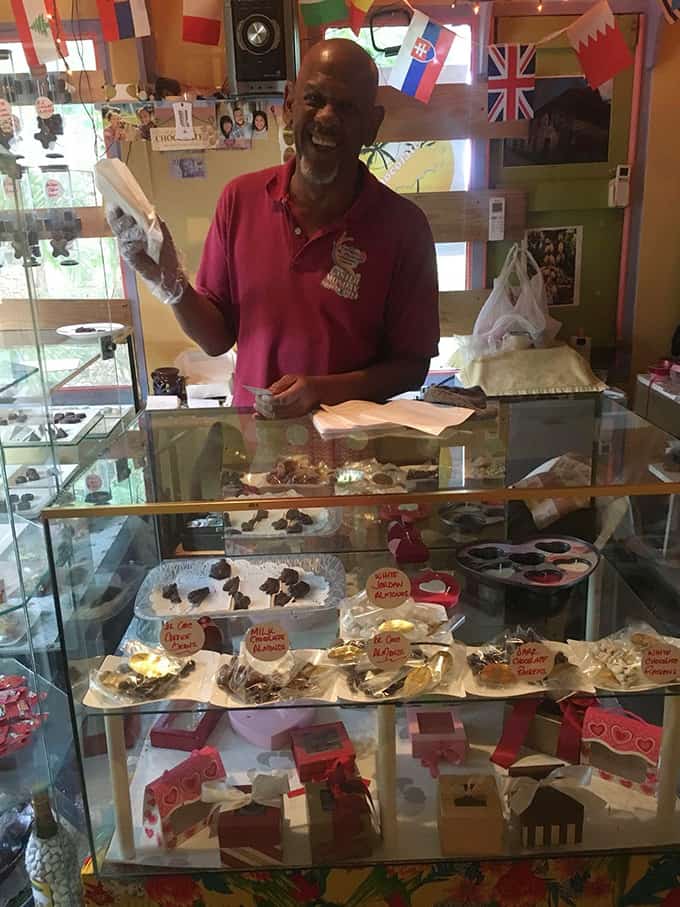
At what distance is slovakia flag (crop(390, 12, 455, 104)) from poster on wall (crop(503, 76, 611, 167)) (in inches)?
24.1

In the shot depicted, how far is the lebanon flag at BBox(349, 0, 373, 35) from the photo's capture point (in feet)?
9.20

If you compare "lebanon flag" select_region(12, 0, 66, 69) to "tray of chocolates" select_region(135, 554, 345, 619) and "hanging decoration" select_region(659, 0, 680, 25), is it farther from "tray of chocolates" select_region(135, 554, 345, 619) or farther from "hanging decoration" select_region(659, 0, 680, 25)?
"tray of chocolates" select_region(135, 554, 345, 619)

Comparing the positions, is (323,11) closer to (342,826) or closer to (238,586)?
(238,586)

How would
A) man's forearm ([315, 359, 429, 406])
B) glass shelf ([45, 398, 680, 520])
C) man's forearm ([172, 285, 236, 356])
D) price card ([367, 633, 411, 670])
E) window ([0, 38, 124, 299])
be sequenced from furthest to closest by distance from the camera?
window ([0, 38, 124, 299]), man's forearm ([172, 285, 236, 356]), man's forearm ([315, 359, 429, 406]), price card ([367, 633, 411, 670]), glass shelf ([45, 398, 680, 520])

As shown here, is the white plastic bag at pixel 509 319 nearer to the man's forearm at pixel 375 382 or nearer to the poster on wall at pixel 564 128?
the poster on wall at pixel 564 128

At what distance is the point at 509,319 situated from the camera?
3.36m

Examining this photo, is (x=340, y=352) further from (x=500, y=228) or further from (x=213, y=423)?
(x=500, y=228)

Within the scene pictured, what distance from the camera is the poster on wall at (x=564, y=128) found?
3.40 meters

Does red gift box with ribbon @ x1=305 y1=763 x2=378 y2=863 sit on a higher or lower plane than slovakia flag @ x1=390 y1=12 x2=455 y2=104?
lower

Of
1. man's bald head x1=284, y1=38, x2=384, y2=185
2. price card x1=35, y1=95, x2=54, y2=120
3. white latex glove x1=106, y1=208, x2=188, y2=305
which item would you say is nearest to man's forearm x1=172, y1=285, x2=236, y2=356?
white latex glove x1=106, y1=208, x2=188, y2=305

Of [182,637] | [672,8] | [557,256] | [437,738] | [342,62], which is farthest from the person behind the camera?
[557,256]

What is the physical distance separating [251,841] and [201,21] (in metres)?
2.94

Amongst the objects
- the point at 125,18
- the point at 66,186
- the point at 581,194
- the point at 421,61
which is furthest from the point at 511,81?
the point at 66,186

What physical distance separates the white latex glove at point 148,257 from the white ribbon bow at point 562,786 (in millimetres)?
1031
